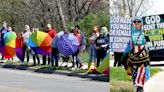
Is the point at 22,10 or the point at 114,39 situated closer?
the point at 114,39

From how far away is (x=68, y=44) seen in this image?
446 inches

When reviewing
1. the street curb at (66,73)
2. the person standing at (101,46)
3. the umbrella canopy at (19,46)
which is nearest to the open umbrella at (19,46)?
the umbrella canopy at (19,46)

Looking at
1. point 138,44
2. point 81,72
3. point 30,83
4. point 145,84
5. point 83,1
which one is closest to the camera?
point 138,44

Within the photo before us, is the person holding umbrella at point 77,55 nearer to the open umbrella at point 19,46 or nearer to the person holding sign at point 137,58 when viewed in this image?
the open umbrella at point 19,46

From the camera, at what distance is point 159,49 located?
2826 millimetres

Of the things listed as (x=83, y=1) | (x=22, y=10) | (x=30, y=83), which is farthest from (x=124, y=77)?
(x=22, y=10)

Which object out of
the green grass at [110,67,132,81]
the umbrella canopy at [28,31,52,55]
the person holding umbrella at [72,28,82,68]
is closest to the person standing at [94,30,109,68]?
the person holding umbrella at [72,28,82,68]

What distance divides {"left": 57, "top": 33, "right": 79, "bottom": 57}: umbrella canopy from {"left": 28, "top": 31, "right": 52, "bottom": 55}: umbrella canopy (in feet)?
3.26

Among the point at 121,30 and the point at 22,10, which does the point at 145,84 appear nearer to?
the point at 121,30

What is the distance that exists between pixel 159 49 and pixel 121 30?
0.84 feet

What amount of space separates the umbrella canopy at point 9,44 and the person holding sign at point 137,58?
Answer: 11518 millimetres

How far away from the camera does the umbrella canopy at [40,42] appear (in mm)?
12555

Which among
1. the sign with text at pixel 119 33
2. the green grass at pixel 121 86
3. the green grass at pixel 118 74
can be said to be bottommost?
the green grass at pixel 121 86

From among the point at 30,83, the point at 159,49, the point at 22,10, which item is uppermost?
the point at 22,10
